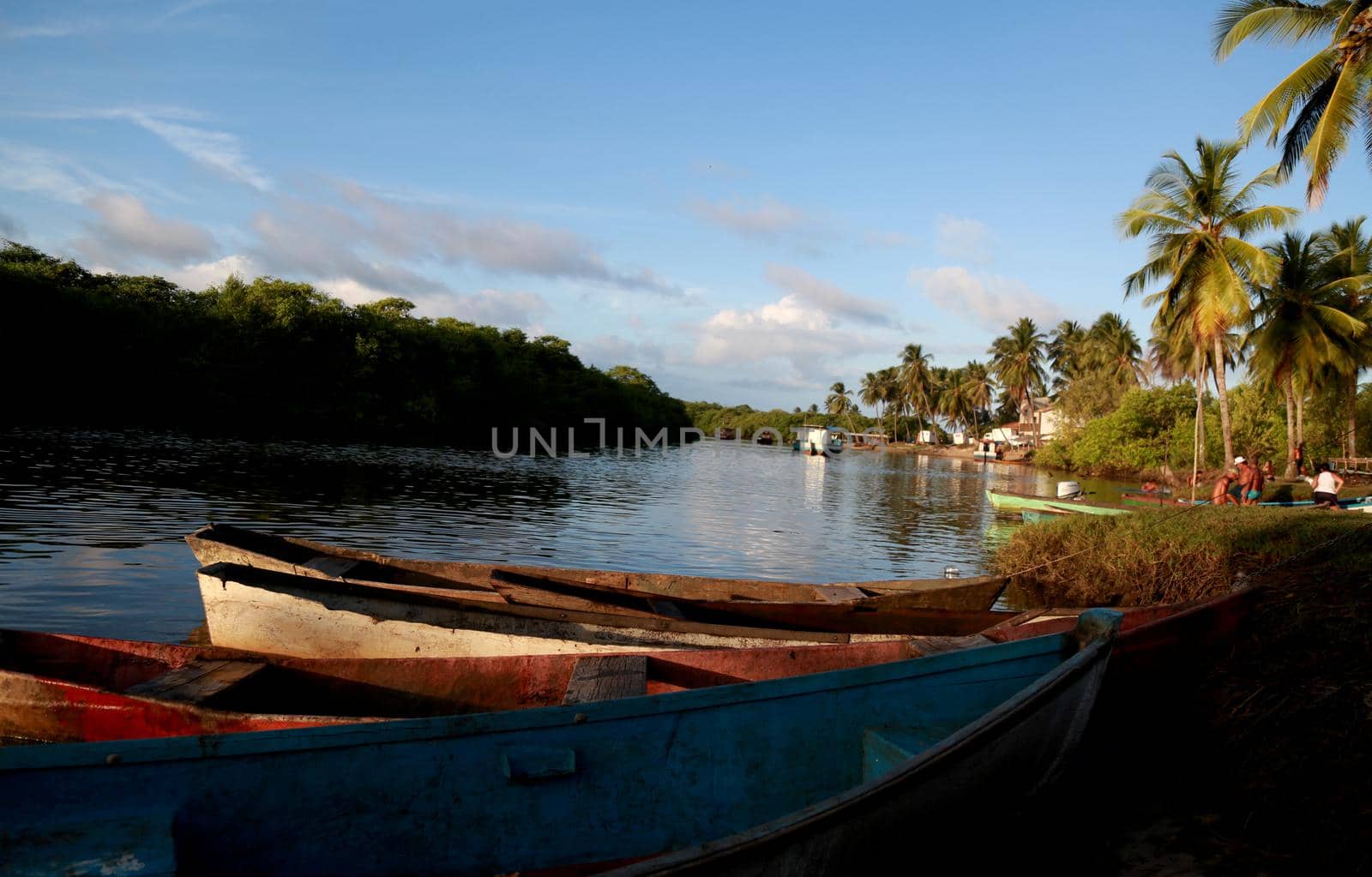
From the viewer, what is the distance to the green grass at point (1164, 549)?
1070cm

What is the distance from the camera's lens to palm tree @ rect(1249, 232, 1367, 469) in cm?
2792

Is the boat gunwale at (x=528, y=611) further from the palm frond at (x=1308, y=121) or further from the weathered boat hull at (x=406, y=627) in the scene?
the palm frond at (x=1308, y=121)

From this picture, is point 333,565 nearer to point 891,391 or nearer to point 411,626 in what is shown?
point 411,626

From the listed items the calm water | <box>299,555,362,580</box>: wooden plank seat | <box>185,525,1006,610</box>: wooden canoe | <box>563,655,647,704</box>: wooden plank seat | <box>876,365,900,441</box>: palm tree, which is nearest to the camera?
<box>563,655,647,704</box>: wooden plank seat

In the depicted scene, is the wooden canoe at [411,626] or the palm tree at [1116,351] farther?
the palm tree at [1116,351]

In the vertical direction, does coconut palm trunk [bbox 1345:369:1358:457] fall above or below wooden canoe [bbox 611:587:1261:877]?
above

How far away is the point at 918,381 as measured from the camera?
10962cm

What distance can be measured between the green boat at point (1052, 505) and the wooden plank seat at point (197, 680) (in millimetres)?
18680

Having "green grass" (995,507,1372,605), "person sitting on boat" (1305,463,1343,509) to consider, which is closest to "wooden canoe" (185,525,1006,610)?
"green grass" (995,507,1372,605)

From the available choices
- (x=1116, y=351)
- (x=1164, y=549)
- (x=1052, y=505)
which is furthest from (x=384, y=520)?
(x=1116, y=351)

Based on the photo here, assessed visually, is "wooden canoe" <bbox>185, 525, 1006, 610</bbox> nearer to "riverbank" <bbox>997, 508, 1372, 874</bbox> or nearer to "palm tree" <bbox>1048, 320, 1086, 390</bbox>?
"riverbank" <bbox>997, 508, 1372, 874</bbox>

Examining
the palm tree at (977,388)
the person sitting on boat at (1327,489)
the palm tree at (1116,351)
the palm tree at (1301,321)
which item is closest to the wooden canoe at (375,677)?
the person sitting on boat at (1327,489)

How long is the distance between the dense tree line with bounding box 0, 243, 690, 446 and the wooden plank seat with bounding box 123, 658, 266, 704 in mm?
43298

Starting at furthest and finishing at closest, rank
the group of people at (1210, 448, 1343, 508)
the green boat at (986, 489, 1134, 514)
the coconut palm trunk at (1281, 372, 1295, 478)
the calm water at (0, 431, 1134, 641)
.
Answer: the coconut palm trunk at (1281, 372, 1295, 478)
the green boat at (986, 489, 1134, 514)
the group of people at (1210, 448, 1343, 508)
the calm water at (0, 431, 1134, 641)
